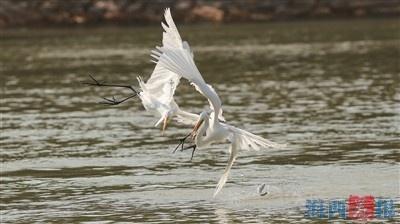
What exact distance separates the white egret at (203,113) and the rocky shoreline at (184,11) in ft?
165

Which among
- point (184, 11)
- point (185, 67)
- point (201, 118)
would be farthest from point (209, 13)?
point (185, 67)

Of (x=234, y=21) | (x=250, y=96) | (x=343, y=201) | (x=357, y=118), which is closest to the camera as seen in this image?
(x=343, y=201)

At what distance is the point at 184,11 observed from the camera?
68.6 metres

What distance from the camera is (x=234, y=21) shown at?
68500mm

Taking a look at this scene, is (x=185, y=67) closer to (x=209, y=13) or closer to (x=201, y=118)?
(x=201, y=118)

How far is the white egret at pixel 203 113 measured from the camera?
1669 centimetres

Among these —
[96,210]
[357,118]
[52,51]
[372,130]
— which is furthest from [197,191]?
[52,51]

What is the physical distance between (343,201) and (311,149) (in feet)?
17.3

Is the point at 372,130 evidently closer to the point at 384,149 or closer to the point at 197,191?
the point at 384,149

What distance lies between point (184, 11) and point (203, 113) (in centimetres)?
5176

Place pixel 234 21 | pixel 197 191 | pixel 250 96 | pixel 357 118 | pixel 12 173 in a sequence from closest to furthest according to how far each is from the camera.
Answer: pixel 197 191
pixel 12 173
pixel 357 118
pixel 250 96
pixel 234 21

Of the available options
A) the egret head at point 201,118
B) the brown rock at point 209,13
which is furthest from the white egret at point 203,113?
the brown rock at point 209,13

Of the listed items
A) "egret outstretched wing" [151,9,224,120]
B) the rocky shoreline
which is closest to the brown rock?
the rocky shoreline

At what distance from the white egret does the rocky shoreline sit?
50376 millimetres
